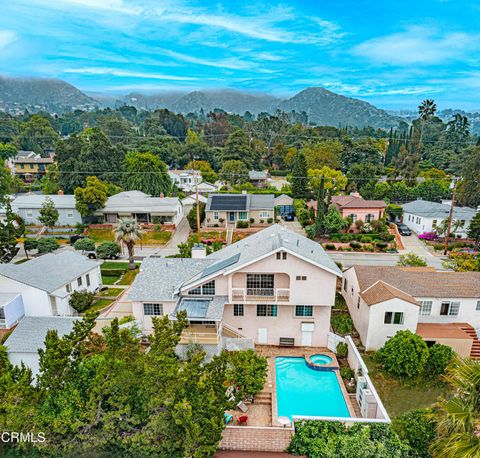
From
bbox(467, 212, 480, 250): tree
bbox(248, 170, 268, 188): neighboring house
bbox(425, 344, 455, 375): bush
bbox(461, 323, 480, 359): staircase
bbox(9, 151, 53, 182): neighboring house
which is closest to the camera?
bbox(425, 344, 455, 375): bush

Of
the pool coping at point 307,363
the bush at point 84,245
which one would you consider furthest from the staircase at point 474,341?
the bush at point 84,245

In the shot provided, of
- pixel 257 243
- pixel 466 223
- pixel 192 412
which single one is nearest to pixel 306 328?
pixel 257 243

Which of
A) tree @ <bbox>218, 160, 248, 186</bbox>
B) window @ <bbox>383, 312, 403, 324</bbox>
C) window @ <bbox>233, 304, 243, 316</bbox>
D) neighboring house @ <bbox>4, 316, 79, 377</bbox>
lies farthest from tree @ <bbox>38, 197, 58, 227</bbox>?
window @ <bbox>383, 312, 403, 324</bbox>

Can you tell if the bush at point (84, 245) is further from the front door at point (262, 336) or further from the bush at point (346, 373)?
the bush at point (346, 373)

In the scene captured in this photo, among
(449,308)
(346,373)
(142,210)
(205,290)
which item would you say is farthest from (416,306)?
(142,210)

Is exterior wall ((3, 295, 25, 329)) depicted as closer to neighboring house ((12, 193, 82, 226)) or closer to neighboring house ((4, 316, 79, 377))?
neighboring house ((4, 316, 79, 377))

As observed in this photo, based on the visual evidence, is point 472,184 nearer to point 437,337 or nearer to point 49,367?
point 437,337

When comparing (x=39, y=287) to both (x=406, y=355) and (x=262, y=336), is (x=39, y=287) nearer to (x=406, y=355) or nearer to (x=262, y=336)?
(x=262, y=336)
